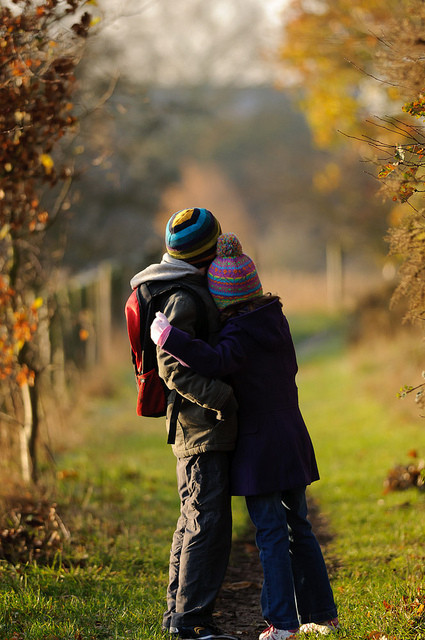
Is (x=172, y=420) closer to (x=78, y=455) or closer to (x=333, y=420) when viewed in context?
(x=78, y=455)

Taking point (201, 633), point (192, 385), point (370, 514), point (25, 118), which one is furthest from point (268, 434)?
point (370, 514)

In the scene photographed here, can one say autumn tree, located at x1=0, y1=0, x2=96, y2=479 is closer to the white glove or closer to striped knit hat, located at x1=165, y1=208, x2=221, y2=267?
striped knit hat, located at x1=165, y1=208, x2=221, y2=267

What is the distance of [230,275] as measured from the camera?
12.1 feet

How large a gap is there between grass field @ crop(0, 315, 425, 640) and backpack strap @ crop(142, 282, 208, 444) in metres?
1.01

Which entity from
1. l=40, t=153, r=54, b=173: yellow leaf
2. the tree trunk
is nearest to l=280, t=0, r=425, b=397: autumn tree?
l=40, t=153, r=54, b=173: yellow leaf

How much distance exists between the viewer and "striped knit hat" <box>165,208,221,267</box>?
3748 mm

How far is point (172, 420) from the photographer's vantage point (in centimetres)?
379

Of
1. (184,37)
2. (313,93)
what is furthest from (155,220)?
(184,37)

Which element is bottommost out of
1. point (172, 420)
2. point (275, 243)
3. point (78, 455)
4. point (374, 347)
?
point (275, 243)

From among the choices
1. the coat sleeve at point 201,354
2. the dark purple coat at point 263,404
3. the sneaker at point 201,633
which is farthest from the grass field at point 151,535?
the coat sleeve at point 201,354

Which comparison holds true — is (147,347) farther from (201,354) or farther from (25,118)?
(25,118)

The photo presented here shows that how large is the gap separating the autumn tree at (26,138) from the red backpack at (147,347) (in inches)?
64.4

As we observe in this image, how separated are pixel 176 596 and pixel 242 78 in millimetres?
53468

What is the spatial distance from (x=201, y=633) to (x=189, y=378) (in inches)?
47.1
